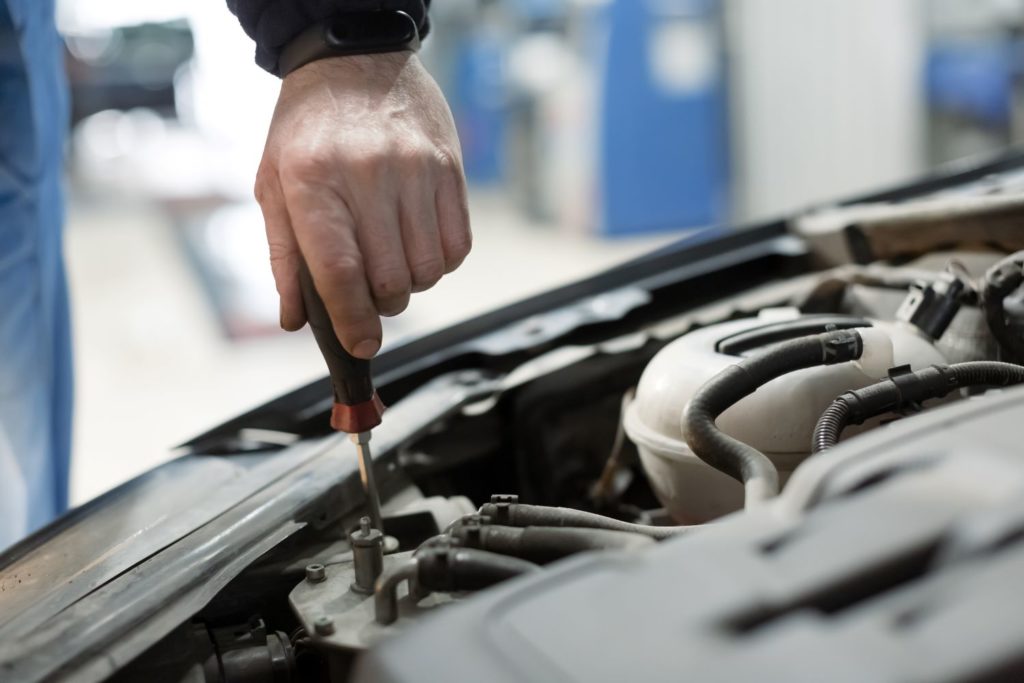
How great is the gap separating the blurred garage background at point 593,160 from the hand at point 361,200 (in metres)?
2.12

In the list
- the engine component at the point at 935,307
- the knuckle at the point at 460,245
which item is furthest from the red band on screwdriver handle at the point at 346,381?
the engine component at the point at 935,307

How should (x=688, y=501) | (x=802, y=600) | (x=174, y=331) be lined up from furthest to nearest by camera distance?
(x=174, y=331)
(x=688, y=501)
(x=802, y=600)

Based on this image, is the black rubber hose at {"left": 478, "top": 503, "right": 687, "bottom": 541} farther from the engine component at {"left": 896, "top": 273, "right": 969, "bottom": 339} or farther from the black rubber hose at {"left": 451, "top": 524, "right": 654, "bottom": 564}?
the engine component at {"left": 896, "top": 273, "right": 969, "bottom": 339}

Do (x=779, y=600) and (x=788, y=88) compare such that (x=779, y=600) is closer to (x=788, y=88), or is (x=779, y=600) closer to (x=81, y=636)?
(x=81, y=636)

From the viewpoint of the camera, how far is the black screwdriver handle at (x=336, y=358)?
0.71 metres

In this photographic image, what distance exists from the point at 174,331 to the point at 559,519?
3633 mm

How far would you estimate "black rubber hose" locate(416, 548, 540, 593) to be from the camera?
1.90ft

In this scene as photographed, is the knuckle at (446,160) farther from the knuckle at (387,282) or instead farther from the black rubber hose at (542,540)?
the black rubber hose at (542,540)

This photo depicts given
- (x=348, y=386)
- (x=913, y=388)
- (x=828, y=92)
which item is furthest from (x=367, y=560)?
(x=828, y=92)

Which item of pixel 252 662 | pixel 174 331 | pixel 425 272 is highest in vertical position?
pixel 425 272

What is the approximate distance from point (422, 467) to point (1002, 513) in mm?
603

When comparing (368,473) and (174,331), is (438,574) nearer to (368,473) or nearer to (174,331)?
(368,473)

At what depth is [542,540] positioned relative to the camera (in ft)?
2.01

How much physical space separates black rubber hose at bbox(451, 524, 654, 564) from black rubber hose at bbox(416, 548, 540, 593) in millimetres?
15
